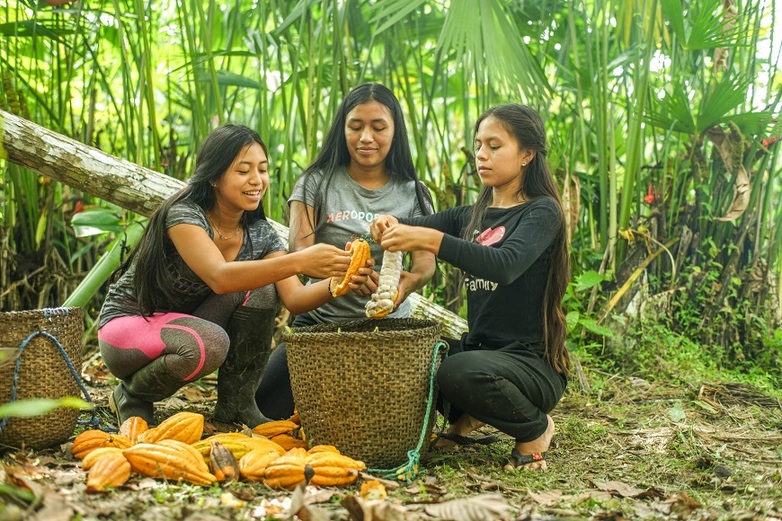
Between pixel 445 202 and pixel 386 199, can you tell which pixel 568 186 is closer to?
pixel 445 202

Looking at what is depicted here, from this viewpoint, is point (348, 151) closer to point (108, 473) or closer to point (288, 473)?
point (288, 473)

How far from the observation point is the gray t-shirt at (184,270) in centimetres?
222

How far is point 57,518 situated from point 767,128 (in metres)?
3.03

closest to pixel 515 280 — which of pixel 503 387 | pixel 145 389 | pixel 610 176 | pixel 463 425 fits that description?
pixel 503 387

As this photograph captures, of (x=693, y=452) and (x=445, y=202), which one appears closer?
(x=693, y=452)

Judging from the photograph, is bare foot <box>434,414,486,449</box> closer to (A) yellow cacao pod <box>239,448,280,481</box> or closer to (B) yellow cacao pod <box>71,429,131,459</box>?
(A) yellow cacao pod <box>239,448,280,481</box>

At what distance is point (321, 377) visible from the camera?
1.94 metres

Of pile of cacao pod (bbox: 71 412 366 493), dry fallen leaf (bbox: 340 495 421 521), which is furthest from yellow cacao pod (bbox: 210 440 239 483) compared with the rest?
dry fallen leaf (bbox: 340 495 421 521)

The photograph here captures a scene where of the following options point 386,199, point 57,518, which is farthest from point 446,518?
point 386,199

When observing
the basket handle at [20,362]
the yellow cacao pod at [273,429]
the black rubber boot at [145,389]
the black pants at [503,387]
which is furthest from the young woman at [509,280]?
the basket handle at [20,362]

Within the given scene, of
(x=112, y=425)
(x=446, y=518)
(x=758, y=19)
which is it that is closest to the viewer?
(x=446, y=518)

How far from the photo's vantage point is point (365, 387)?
192 centimetres

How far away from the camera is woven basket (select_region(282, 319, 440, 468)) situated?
1.91m

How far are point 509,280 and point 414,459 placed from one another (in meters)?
0.50
